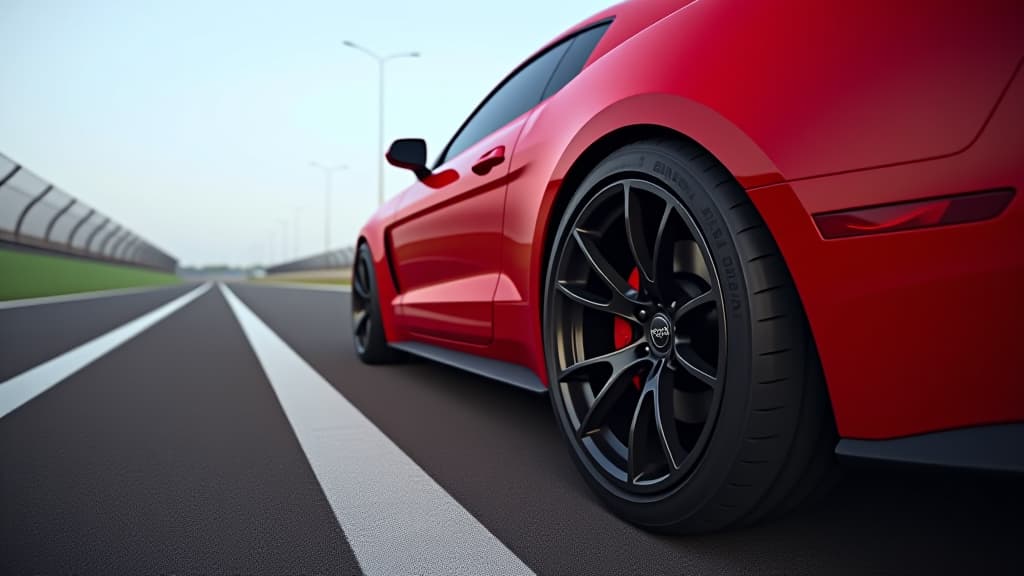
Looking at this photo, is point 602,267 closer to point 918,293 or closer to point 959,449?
point 918,293

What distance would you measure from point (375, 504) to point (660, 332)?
0.92 meters

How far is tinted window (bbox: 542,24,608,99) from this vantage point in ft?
8.00

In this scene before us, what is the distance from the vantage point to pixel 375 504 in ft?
5.90

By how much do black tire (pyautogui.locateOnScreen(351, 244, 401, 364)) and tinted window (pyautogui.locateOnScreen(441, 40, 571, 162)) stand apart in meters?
1.11

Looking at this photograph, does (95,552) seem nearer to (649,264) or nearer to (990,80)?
(649,264)

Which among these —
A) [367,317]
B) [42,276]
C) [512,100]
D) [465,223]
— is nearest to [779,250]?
[465,223]

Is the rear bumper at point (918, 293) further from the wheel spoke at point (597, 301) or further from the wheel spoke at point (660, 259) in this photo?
the wheel spoke at point (597, 301)

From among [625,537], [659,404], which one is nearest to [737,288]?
[659,404]

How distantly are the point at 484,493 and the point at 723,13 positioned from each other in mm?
1434

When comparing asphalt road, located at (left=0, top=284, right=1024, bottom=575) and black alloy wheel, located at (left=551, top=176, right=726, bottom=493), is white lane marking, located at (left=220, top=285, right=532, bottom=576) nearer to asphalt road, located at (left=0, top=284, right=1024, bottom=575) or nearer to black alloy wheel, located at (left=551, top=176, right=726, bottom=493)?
asphalt road, located at (left=0, top=284, right=1024, bottom=575)

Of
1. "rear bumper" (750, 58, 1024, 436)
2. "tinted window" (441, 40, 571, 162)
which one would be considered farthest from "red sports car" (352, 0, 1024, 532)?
"tinted window" (441, 40, 571, 162)

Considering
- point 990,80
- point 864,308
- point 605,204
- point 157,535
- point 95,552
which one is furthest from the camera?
point 605,204

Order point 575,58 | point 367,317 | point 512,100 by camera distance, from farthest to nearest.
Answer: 1. point 367,317
2. point 512,100
3. point 575,58

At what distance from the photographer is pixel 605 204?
1851mm
